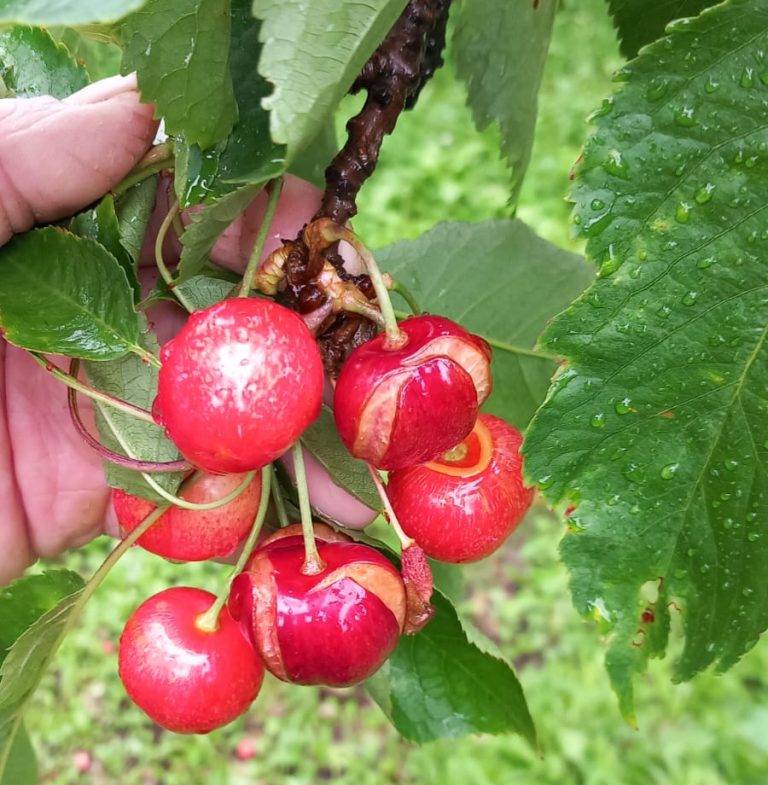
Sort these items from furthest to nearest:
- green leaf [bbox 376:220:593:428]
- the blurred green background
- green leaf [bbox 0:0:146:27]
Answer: the blurred green background, green leaf [bbox 376:220:593:428], green leaf [bbox 0:0:146:27]

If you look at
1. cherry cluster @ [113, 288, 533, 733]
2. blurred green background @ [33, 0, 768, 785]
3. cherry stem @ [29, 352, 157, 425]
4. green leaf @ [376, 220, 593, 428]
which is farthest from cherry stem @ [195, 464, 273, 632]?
blurred green background @ [33, 0, 768, 785]

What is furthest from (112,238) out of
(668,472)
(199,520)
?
(668,472)

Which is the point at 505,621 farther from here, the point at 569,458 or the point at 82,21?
the point at 82,21

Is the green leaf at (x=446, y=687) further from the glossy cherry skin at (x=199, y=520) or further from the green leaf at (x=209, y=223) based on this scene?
the green leaf at (x=209, y=223)

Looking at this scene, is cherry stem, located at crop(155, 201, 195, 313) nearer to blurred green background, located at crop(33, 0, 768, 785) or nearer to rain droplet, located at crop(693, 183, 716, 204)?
rain droplet, located at crop(693, 183, 716, 204)

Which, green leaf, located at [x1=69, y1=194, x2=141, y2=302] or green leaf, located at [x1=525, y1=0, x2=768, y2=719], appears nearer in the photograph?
green leaf, located at [x1=525, y1=0, x2=768, y2=719]

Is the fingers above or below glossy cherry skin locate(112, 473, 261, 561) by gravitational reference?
above

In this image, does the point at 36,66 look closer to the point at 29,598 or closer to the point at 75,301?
the point at 75,301
